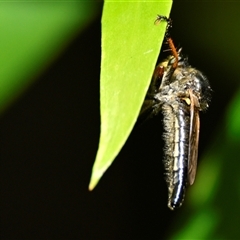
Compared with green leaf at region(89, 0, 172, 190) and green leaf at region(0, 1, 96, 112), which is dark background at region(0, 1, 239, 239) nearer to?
green leaf at region(0, 1, 96, 112)

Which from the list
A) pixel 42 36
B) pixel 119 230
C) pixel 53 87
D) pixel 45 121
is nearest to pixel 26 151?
pixel 45 121

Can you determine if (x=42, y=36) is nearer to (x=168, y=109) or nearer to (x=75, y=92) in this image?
(x=168, y=109)

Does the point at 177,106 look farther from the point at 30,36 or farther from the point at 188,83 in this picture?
the point at 30,36

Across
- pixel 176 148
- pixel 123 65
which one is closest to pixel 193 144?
pixel 176 148

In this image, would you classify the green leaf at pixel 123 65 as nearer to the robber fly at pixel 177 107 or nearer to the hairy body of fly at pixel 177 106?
the robber fly at pixel 177 107

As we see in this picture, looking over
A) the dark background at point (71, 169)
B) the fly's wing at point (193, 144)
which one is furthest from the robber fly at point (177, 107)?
the dark background at point (71, 169)

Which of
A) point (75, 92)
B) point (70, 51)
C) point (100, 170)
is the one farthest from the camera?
point (75, 92)
